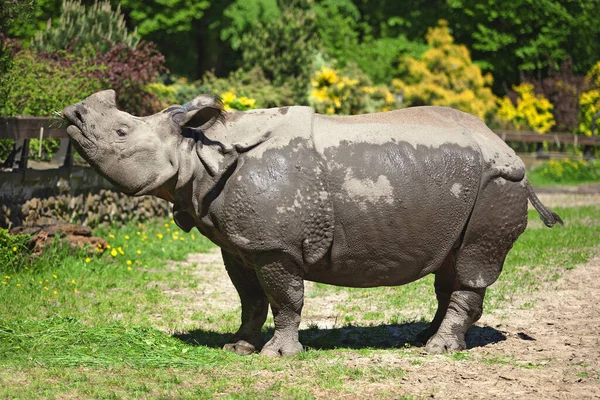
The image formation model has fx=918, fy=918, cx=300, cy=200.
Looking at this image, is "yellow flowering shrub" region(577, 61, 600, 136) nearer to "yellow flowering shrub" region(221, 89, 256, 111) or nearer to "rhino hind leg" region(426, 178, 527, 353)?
"yellow flowering shrub" region(221, 89, 256, 111)

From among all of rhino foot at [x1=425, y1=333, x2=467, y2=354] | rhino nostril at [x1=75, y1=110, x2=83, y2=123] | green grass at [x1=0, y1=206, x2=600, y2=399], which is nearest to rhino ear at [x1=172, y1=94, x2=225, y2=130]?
rhino nostril at [x1=75, y1=110, x2=83, y2=123]

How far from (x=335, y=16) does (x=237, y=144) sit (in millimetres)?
23432

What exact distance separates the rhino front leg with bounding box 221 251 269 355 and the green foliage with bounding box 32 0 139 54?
7.75 meters

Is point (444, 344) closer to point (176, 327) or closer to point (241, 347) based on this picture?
point (241, 347)

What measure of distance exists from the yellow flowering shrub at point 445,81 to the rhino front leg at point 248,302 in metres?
19.2

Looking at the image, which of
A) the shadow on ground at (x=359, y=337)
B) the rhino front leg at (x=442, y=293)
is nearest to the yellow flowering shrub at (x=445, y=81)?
the shadow on ground at (x=359, y=337)

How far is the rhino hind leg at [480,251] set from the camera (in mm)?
6730

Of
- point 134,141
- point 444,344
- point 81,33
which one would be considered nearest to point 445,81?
point 81,33

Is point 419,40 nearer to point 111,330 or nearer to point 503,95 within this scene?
point 503,95

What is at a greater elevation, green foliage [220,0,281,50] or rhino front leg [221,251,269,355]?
green foliage [220,0,281,50]

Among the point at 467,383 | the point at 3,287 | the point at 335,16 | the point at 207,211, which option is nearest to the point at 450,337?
the point at 467,383

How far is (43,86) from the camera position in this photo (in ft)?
38.7

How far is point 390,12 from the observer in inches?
1234

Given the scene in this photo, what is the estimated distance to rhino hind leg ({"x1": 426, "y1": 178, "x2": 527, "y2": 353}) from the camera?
673 centimetres
